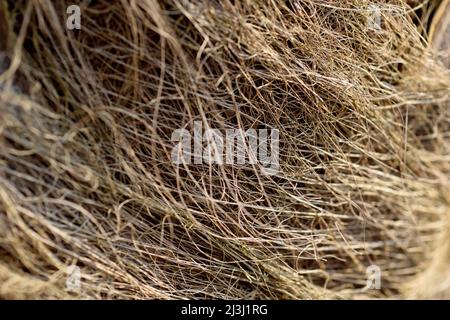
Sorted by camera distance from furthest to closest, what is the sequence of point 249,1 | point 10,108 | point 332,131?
1. point 332,131
2. point 249,1
3. point 10,108

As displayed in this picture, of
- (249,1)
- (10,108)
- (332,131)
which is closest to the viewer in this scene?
(10,108)

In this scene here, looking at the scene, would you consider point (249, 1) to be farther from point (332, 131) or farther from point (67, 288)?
Result: point (67, 288)

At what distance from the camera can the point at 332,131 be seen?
1209mm

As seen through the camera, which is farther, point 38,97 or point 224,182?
point 224,182

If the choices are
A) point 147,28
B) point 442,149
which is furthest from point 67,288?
point 442,149

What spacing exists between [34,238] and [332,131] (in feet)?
2.47

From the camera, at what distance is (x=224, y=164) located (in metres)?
1.15

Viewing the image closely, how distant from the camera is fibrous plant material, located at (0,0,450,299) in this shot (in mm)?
1013

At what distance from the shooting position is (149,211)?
43.1 inches

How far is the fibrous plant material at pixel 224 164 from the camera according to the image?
1.01m

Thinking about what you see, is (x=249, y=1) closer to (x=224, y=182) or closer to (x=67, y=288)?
(x=224, y=182)

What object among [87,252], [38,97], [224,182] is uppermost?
[38,97]
